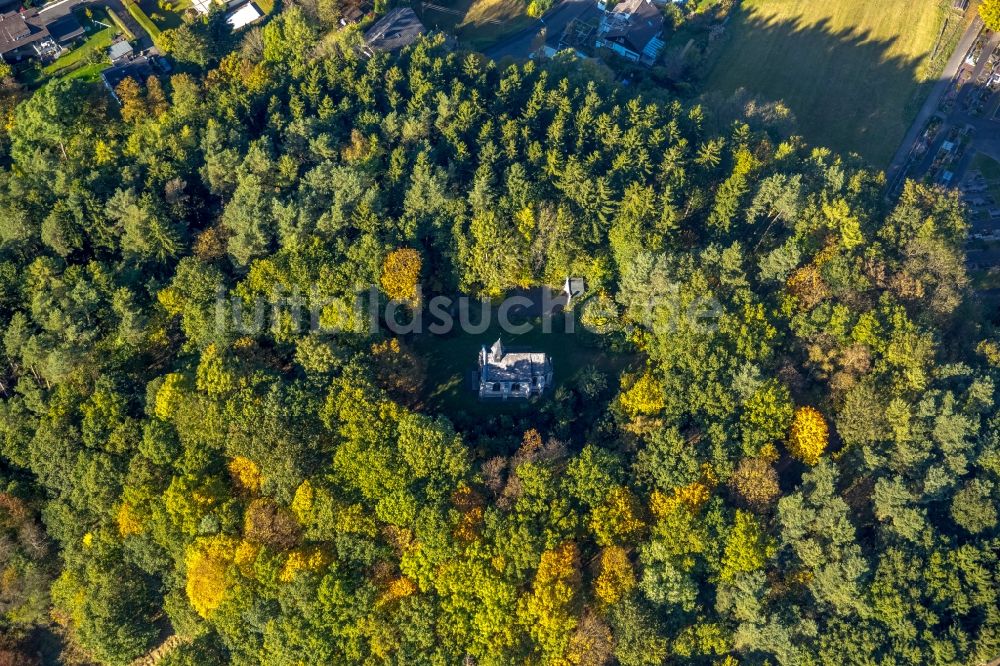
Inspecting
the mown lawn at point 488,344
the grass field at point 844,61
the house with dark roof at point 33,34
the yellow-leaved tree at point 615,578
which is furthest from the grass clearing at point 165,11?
the yellow-leaved tree at point 615,578

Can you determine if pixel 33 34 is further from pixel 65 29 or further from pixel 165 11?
pixel 165 11

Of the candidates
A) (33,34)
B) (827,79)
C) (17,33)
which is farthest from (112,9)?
(827,79)

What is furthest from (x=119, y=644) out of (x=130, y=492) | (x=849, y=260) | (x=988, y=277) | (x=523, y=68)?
(x=988, y=277)

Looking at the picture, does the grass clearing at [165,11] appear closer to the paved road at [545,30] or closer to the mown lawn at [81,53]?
the mown lawn at [81,53]

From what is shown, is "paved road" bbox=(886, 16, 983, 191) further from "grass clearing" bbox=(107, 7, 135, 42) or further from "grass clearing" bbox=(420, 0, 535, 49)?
"grass clearing" bbox=(107, 7, 135, 42)

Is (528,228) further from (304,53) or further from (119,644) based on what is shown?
(119,644)

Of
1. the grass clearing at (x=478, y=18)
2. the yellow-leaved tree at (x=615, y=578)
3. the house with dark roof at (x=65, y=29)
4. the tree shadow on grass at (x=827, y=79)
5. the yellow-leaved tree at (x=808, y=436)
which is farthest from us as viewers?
the grass clearing at (x=478, y=18)
